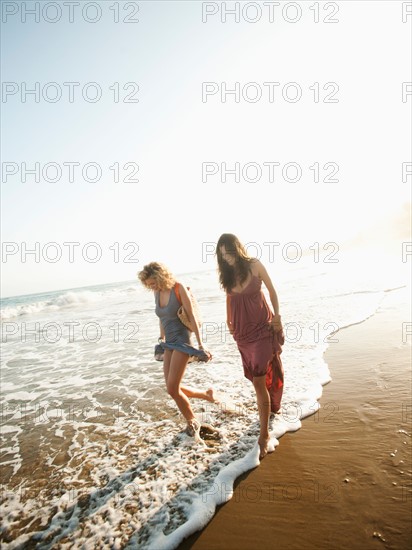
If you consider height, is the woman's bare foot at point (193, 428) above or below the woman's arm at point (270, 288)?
below

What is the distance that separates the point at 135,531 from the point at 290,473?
161cm

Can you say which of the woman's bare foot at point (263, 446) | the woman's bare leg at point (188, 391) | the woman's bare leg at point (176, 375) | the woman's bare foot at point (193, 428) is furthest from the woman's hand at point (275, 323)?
the woman's bare foot at point (193, 428)

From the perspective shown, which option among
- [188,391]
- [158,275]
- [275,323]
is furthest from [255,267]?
[188,391]

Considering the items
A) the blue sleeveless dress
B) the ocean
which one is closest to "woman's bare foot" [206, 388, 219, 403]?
the ocean

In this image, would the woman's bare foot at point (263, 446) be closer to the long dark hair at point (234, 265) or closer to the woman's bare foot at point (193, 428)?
the woman's bare foot at point (193, 428)

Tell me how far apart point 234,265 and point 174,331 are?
119 cm

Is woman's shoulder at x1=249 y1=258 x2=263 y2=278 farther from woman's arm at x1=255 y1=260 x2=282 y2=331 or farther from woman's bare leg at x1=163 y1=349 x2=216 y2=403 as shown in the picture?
woman's bare leg at x1=163 y1=349 x2=216 y2=403

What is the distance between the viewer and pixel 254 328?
3656mm

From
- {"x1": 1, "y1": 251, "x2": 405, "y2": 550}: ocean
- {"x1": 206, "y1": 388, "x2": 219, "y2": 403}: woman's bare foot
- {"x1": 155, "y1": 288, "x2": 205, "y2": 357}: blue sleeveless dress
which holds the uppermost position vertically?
{"x1": 155, "y1": 288, "x2": 205, "y2": 357}: blue sleeveless dress

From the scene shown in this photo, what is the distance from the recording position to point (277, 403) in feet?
14.1

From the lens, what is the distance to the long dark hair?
3641mm

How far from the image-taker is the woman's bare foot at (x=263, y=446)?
141 inches

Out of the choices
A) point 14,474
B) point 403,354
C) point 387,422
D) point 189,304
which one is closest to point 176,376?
point 189,304

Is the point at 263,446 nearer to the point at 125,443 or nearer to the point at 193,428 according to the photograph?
the point at 193,428
